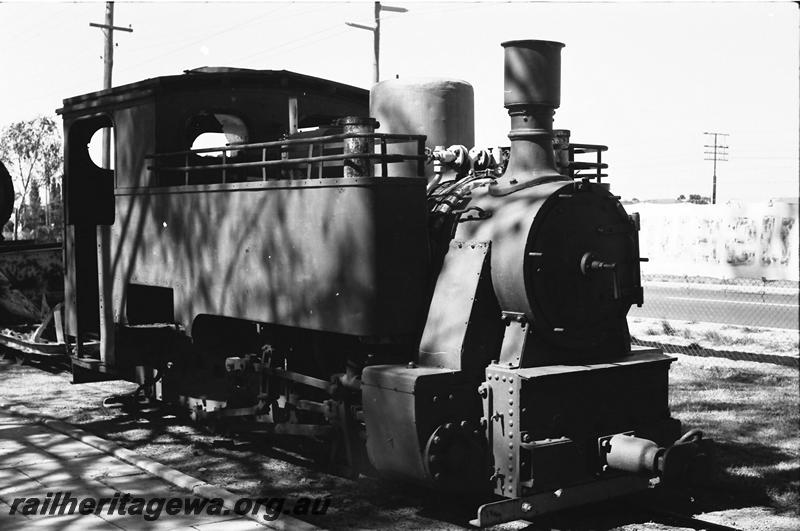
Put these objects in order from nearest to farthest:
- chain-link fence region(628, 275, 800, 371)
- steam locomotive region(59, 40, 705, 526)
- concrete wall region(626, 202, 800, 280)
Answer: steam locomotive region(59, 40, 705, 526), chain-link fence region(628, 275, 800, 371), concrete wall region(626, 202, 800, 280)

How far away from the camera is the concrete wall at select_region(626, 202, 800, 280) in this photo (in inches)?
781

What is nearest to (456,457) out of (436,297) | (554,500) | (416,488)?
(554,500)

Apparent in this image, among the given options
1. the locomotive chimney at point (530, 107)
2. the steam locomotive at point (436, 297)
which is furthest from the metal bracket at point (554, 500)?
the locomotive chimney at point (530, 107)

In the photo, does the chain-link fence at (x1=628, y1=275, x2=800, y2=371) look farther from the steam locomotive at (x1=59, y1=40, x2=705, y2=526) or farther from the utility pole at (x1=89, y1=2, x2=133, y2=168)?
the utility pole at (x1=89, y1=2, x2=133, y2=168)

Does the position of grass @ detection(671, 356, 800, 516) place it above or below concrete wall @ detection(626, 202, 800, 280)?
below

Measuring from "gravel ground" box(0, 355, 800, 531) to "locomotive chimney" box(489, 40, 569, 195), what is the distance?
2087mm

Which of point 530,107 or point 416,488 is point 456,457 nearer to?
point 416,488

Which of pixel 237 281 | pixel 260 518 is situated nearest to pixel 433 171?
pixel 237 281

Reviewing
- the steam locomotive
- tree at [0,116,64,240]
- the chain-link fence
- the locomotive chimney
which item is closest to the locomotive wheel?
the steam locomotive

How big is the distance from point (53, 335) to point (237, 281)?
17.7 feet

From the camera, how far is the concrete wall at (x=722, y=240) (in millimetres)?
19844

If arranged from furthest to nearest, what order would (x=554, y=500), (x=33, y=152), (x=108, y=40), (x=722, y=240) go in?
(x=33, y=152) < (x=108, y=40) < (x=722, y=240) < (x=554, y=500)

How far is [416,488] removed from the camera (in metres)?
5.76

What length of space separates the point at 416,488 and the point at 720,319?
11574mm
